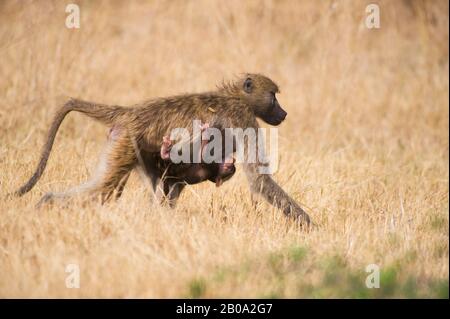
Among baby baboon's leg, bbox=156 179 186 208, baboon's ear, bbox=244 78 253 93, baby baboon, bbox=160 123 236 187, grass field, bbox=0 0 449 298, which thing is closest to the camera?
grass field, bbox=0 0 449 298

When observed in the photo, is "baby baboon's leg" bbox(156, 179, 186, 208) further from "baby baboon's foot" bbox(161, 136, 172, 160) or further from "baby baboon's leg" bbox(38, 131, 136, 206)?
"baby baboon's leg" bbox(38, 131, 136, 206)

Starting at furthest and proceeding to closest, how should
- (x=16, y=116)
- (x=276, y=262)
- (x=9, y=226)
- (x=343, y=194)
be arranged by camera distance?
(x=16, y=116) → (x=343, y=194) → (x=9, y=226) → (x=276, y=262)

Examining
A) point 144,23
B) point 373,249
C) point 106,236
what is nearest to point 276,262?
point 373,249

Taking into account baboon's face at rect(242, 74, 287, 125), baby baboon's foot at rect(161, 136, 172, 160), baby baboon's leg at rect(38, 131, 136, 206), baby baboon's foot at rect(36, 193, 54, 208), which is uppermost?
baboon's face at rect(242, 74, 287, 125)

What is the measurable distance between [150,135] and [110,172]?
40 centimetres

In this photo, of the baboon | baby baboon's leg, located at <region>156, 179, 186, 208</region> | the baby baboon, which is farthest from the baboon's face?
baby baboon's leg, located at <region>156, 179, 186, 208</region>

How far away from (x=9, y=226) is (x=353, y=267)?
2172 mm

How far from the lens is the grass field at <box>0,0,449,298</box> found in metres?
4.34

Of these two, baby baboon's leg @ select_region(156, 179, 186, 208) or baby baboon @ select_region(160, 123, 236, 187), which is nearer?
baby baboon @ select_region(160, 123, 236, 187)

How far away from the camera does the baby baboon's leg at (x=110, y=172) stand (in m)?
5.04

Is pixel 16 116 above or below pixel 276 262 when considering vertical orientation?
above

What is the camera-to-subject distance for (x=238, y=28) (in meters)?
11.2

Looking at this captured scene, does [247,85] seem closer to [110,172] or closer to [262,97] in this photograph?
[262,97]

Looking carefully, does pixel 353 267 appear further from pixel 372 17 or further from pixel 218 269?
pixel 372 17
